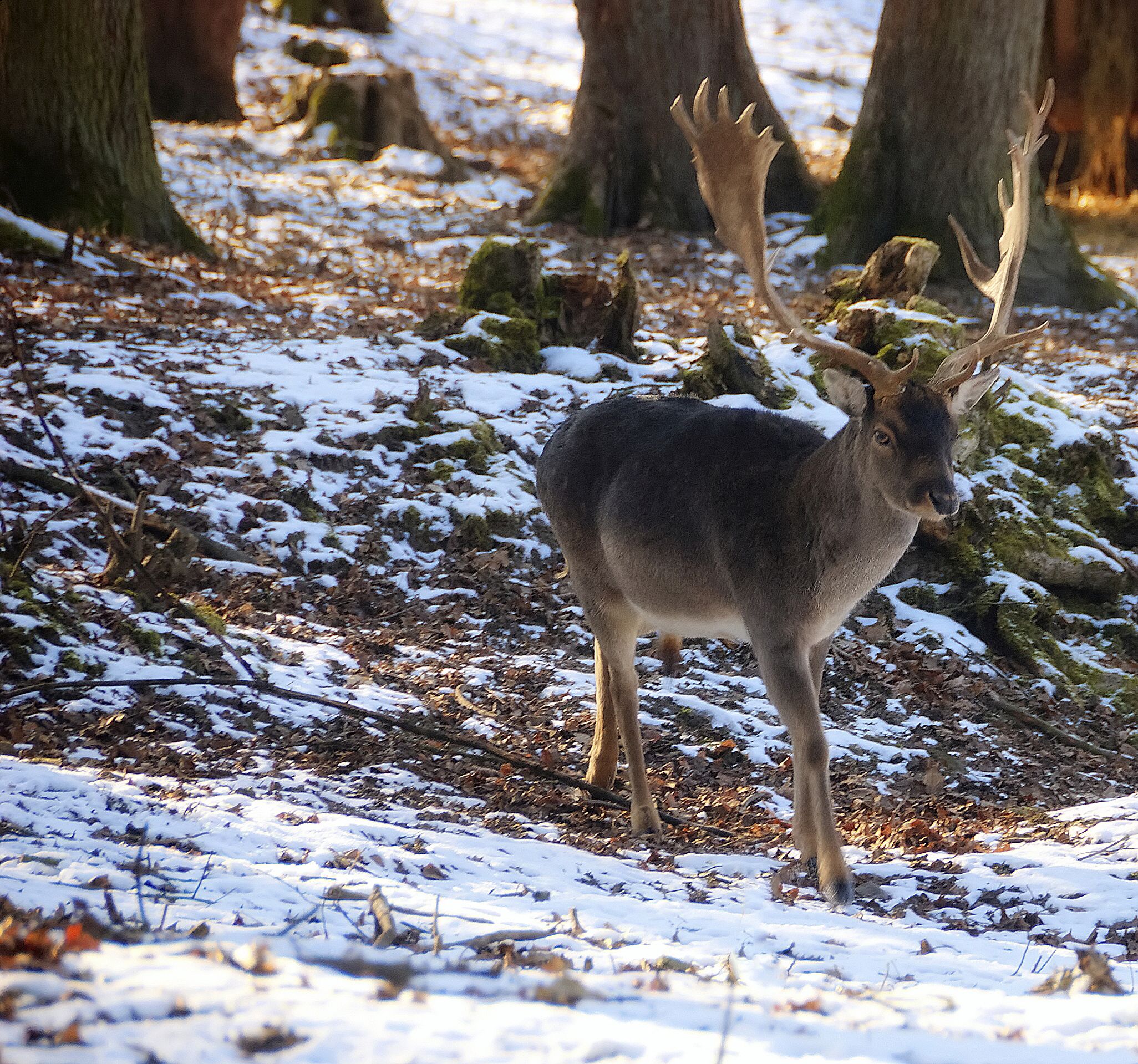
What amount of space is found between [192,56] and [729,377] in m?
14.6

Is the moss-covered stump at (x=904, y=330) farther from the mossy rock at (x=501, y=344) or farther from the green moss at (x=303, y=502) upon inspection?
the green moss at (x=303, y=502)

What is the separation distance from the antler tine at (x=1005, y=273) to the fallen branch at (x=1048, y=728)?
2.94 metres

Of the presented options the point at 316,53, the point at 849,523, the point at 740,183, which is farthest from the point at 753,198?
the point at 316,53

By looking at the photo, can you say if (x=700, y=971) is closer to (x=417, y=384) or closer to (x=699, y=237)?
(x=417, y=384)

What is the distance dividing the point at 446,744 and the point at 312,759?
74cm

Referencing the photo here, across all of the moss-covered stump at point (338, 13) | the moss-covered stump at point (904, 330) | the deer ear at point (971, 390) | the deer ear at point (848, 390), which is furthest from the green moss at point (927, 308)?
the moss-covered stump at point (338, 13)

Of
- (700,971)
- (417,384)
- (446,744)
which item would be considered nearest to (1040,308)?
(417,384)

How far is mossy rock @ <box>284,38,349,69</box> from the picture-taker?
80.6 feet

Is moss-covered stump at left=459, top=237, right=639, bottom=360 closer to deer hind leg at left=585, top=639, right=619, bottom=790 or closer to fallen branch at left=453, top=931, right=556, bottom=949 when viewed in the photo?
deer hind leg at left=585, top=639, right=619, bottom=790

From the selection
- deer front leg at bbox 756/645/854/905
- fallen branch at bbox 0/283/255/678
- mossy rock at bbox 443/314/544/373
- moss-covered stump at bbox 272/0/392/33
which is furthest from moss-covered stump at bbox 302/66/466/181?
deer front leg at bbox 756/645/854/905

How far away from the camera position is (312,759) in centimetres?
606

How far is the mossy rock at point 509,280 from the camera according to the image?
11141 mm

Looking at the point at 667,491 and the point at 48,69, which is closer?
the point at 667,491

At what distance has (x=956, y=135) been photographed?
1401cm
